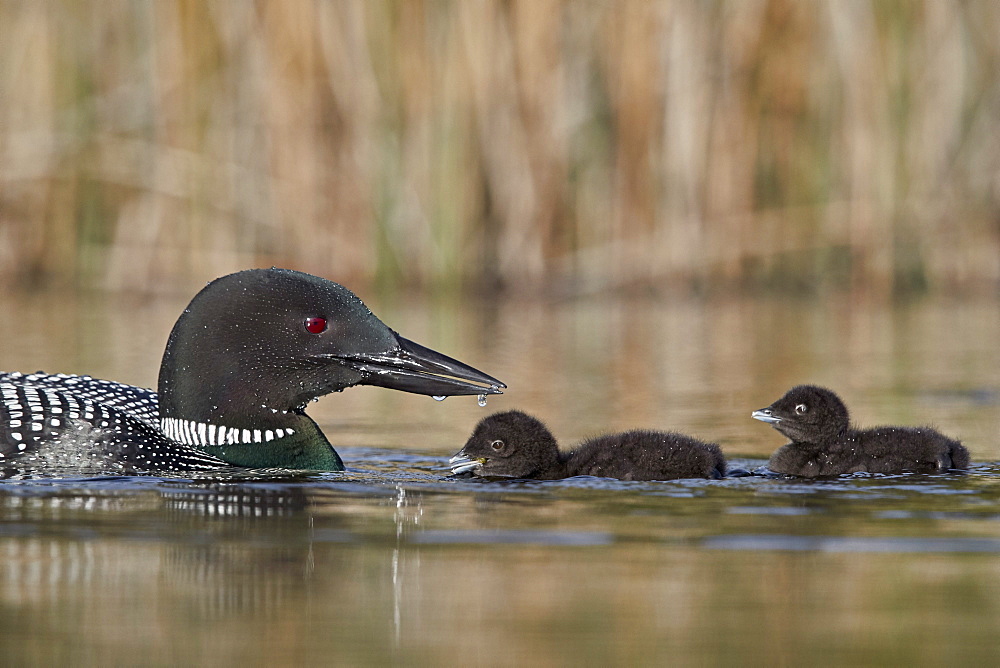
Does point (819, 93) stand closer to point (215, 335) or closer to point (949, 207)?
point (949, 207)

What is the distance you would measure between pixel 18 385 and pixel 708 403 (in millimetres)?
3192

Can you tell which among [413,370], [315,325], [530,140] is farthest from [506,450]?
[530,140]

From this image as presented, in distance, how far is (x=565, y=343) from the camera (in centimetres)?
985

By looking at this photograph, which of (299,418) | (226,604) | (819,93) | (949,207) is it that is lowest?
(226,604)

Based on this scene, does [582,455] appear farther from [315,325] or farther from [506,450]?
[315,325]

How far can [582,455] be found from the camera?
5.24 m

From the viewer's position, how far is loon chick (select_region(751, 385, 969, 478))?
5.06 m

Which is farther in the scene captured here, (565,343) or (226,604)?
(565,343)

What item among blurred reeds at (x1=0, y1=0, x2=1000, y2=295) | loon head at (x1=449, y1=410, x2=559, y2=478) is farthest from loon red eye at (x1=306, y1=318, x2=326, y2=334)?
blurred reeds at (x1=0, y1=0, x2=1000, y2=295)

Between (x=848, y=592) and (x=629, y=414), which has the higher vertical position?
(x=629, y=414)

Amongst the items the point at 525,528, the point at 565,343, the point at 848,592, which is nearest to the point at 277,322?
the point at 525,528

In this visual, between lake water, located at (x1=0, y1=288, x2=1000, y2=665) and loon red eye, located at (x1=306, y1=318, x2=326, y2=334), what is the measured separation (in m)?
0.46

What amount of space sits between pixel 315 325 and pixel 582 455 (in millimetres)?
937

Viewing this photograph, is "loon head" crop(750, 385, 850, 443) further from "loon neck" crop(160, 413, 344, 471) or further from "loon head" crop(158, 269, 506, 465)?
"loon neck" crop(160, 413, 344, 471)
